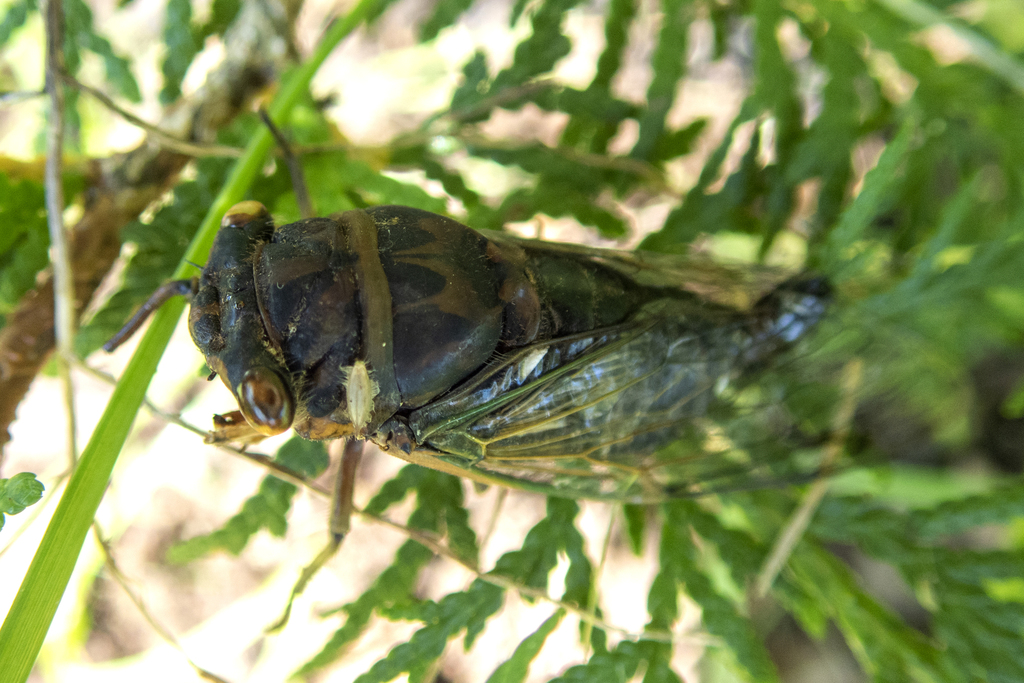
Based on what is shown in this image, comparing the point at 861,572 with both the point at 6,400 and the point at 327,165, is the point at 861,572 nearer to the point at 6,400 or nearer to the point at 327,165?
the point at 327,165

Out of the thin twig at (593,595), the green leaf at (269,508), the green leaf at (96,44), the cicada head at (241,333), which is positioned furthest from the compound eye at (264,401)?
the green leaf at (96,44)

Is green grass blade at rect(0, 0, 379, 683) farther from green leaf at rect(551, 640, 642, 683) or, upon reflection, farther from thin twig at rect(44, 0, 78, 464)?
green leaf at rect(551, 640, 642, 683)

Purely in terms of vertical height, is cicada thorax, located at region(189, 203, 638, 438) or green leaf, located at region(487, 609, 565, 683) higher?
cicada thorax, located at region(189, 203, 638, 438)

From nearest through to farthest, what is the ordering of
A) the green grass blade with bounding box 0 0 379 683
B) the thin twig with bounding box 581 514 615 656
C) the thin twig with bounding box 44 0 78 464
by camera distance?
1. the green grass blade with bounding box 0 0 379 683
2. the thin twig with bounding box 44 0 78 464
3. the thin twig with bounding box 581 514 615 656

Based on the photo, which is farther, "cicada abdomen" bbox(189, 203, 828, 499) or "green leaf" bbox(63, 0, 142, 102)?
"green leaf" bbox(63, 0, 142, 102)

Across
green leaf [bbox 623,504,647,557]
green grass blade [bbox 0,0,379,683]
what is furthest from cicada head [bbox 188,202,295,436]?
green leaf [bbox 623,504,647,557]

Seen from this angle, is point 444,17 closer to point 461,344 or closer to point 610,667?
point 461,344

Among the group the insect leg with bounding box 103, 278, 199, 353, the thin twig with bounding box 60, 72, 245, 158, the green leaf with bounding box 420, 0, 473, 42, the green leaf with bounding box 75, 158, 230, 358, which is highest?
the green leaf with bounding box 420, 0, 473, 42
